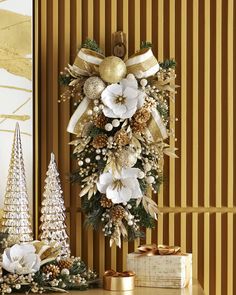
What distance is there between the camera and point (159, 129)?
3.35 m

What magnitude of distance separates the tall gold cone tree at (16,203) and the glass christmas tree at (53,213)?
7 cm

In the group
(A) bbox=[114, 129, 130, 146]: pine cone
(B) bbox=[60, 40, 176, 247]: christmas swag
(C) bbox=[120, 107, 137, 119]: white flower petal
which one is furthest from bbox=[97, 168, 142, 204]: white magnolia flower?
(C) bbox=[120, 107, 137, 119]: white flower petal

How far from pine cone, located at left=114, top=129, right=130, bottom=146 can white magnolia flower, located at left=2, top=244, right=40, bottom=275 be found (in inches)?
22.7

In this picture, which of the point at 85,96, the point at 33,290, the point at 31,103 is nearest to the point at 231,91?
the point at 85,96

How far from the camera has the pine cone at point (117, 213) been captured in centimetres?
331

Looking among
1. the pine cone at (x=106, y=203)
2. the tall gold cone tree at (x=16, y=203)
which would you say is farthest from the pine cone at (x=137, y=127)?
the tall gold cone tree at (x=16, y=203)

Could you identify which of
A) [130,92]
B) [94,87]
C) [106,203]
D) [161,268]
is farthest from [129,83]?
[161,268]

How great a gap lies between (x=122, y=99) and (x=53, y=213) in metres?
0.57

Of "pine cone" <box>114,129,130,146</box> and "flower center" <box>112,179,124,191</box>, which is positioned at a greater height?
"pine cone" <box>114,129,130,146</box>

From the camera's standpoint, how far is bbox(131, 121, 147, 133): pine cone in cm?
330

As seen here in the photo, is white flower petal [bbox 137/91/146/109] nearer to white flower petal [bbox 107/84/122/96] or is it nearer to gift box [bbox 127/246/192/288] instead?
white flower petal [bbox 107/84/122/96]

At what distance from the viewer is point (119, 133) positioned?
3275 millimetres

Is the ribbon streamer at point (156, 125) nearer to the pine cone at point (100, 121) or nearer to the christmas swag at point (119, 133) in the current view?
the christmas swag at point (119, 133)

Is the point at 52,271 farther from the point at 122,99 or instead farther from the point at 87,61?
the point at 87,61
